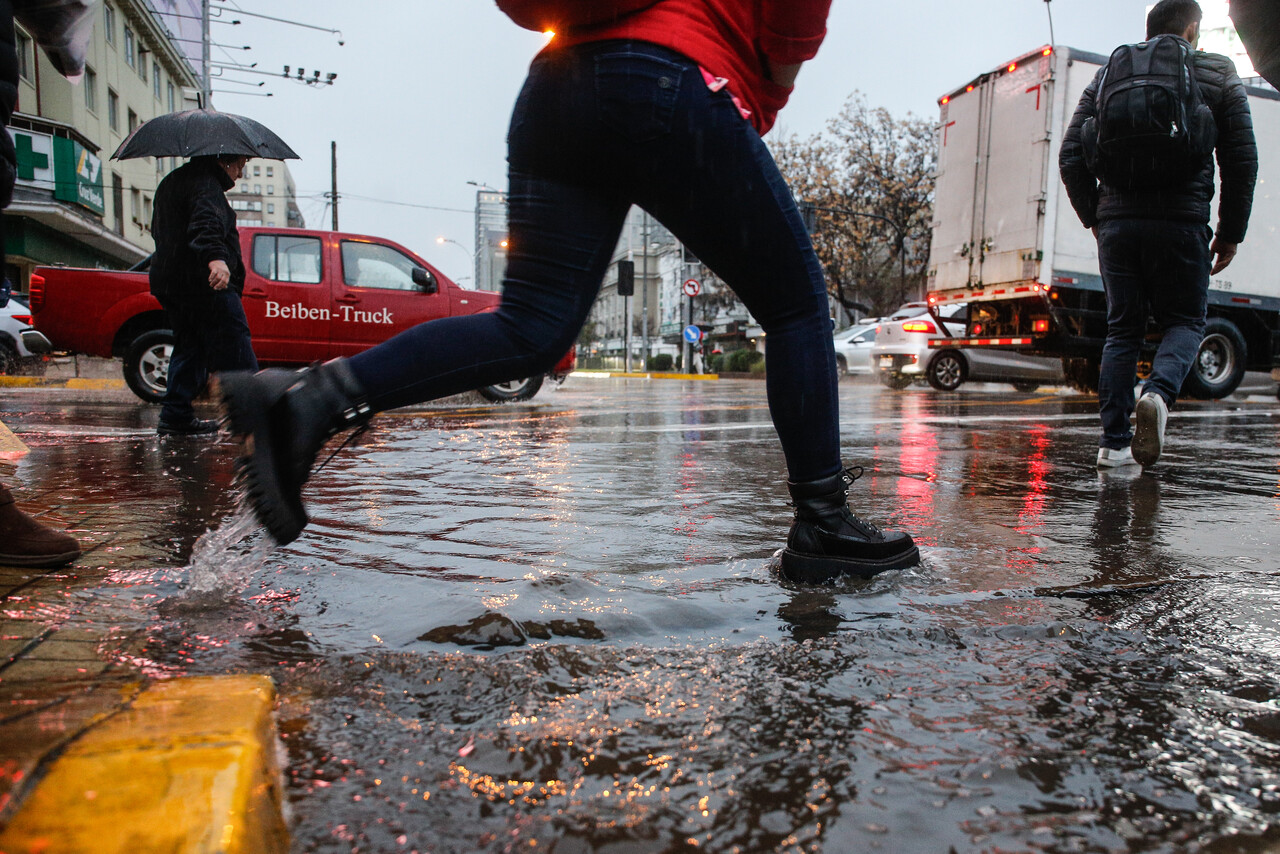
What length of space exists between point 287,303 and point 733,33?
8.39m

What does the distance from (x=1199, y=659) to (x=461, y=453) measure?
3754mm

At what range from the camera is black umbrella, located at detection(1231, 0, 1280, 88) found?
9.57 ft

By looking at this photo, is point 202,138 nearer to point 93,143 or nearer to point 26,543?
point 26,543

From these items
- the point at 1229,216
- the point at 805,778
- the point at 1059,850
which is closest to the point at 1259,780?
the point at 1059,850

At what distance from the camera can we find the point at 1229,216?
4.18 meters

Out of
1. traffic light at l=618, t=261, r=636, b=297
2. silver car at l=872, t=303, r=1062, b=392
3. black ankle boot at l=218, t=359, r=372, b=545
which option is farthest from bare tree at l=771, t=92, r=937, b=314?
black ankle boot at l=218, t=359, r=372, b=545

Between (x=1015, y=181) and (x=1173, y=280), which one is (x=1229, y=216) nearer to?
(x=1173, y=280)

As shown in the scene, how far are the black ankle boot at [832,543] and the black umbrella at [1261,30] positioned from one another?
2.17 metres

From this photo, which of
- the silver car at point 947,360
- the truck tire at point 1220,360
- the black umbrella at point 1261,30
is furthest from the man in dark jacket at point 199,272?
the silver car at point 947,360

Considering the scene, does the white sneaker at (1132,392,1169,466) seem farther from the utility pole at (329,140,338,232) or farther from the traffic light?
the utility pole at (329,140,338,232)

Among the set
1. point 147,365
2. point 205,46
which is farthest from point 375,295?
point 205,46

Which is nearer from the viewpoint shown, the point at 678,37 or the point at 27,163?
the point at 678,37

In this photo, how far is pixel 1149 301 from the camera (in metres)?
4.34

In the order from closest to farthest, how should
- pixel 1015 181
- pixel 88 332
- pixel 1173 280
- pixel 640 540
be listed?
1. pixel 640 540
2. pixel 1173 280
3. pixel 88 332
4. pixel 1015 181
